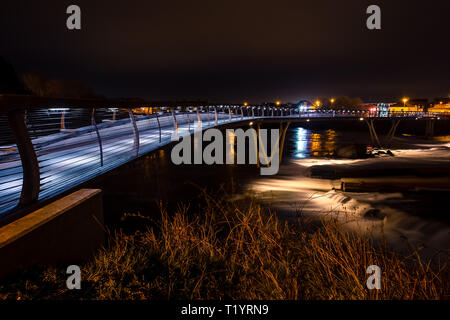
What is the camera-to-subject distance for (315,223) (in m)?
12.9

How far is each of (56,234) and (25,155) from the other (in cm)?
105

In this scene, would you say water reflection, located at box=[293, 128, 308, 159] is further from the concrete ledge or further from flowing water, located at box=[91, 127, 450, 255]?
the concrete ledge

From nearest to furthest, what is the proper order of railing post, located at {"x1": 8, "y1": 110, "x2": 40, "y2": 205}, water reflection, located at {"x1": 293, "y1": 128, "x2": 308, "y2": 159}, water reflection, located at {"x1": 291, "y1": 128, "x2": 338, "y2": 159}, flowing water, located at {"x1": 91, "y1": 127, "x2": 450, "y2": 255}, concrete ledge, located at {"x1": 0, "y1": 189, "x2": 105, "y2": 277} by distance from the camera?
concrete ledge, located at {"x1": 0, "y1": 189, "x2": 105, "y2": 277}
railing post, located at {"x1": 8, "y1": 110, "x2": 40, "y2": 205}
flowing water, located at {"x1": 91, "y1": 127, "x2": 450, "y2": 255}
water reflection, located at {"x1": 293, "y1": 128, "x2": 308, "y2": 159}
water reflection, located at {"x1": 291, "y1": 128, "x2": 338, "y2": 159}

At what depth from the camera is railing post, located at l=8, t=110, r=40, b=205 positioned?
3.48 meters

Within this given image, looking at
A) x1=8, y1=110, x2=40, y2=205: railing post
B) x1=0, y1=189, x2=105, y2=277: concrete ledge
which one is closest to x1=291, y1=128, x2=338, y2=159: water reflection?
x1=0, y1=189, x2=105, y2=277: concrete ledge

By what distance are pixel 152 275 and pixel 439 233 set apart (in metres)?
12.4

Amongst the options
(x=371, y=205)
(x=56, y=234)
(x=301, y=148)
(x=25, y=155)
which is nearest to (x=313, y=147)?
(x=301, y=148)

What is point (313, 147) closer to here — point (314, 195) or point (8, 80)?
point (314, 195)

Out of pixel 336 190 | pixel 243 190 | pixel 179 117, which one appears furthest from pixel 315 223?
pixel 179 117

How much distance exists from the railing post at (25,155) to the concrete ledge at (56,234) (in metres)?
0.24

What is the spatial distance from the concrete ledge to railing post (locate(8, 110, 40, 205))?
0.24 m

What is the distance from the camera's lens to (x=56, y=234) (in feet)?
12.6

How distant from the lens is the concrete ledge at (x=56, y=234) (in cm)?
315

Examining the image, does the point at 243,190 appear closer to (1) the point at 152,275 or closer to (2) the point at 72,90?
(1) the point at 152,275
